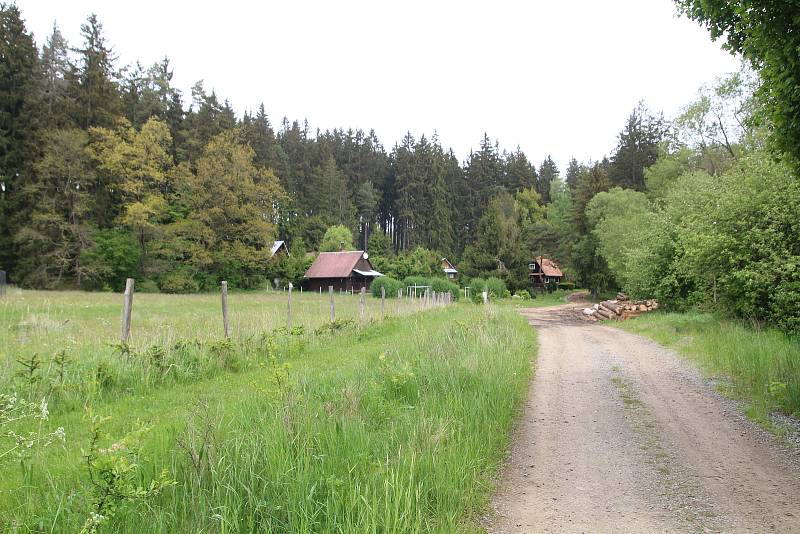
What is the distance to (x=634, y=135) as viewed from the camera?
60312mm

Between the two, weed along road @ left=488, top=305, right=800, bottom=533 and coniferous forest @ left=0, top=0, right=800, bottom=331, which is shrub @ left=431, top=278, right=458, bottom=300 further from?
weed along road @ left=488, top=305, right=800, bottom=533

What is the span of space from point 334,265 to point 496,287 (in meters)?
19.3

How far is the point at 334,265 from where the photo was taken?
55062 mm

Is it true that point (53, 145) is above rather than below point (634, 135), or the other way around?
below

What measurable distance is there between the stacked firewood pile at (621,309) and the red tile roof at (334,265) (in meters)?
32.1

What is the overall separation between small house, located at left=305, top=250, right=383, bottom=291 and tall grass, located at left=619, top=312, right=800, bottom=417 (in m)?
41.8

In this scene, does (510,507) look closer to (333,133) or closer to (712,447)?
(712,447)

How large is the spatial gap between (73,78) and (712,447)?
49.1 meters

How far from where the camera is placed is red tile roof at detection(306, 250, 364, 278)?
53.8m

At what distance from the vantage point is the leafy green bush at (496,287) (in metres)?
47.4

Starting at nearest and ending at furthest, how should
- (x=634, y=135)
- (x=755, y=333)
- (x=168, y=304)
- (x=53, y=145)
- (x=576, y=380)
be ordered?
1. (x=576, y=380)
2. (x=755, y=333)
3. (x=168, y=304)
4. (x=53, y=145)
5. (x=634, y=135)

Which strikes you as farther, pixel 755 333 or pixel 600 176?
pixel 600 176

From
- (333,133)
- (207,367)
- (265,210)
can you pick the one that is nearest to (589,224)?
(265,210)

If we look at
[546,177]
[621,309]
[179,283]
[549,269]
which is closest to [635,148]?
[549,269]
